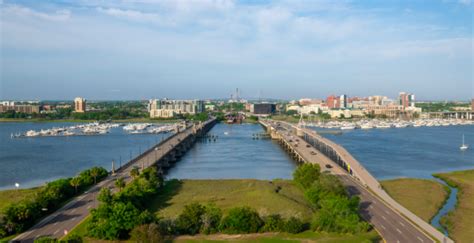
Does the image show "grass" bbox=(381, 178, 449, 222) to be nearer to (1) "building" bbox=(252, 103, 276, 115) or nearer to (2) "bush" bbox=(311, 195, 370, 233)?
(2) "bush" bbox=(311, 195, 370, 233)

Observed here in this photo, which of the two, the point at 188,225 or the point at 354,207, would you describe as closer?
the point at 188,225

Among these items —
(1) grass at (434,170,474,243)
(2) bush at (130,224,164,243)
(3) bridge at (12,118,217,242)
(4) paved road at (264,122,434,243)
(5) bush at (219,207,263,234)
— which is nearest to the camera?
(2) bush at (130,224,164,243)

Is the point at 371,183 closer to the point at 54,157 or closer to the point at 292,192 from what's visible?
the point at 292,192

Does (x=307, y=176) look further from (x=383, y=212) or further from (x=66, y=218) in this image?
(x=66, y=218)

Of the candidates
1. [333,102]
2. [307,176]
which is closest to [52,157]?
[307,176]

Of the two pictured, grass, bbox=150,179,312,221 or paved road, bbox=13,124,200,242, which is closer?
paved road, bbox=13,124,200,242

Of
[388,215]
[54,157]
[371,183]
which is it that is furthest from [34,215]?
[54,157]

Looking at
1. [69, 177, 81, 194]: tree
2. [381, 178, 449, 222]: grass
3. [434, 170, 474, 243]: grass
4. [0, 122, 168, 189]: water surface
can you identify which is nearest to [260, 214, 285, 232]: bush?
[434, 170, 474, 243]: grass
